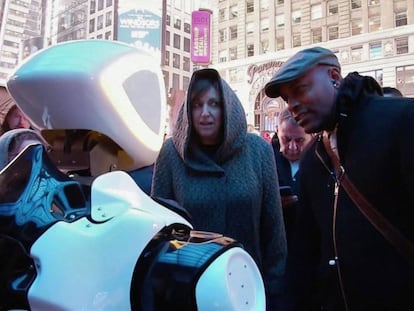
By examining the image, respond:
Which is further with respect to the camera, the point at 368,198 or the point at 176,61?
the point at 176,61

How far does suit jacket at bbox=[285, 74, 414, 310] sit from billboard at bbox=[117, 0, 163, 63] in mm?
8840

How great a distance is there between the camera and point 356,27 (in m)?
27.9

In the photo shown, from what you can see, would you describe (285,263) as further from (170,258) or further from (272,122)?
(272,122)

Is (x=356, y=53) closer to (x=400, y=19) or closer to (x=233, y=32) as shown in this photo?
(x=400, y=19)

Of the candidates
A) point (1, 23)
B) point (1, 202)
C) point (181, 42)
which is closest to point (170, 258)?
point (1, 202)

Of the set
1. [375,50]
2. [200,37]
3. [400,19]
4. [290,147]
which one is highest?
[400,19]

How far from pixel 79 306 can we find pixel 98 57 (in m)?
0.50

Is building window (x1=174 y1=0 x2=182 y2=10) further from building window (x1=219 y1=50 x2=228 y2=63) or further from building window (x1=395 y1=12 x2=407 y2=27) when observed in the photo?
building window (x1=395 y1=12 x2=407 y2=27)

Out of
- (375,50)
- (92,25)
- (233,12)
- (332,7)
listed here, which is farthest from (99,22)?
(375,50)

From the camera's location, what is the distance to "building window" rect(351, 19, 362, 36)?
91.1ft

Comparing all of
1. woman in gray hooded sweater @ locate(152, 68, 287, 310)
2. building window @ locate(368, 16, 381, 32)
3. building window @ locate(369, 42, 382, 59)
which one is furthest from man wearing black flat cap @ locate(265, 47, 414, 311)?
building window @ locate(368, 16, 381, 32)

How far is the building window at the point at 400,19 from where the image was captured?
25.7 m

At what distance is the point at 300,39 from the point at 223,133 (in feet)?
101

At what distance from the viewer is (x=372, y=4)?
27.2m
